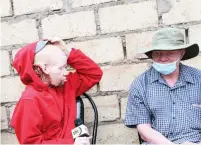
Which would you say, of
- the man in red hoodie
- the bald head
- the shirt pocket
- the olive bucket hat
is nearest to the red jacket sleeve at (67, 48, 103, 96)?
the man in red hoodie

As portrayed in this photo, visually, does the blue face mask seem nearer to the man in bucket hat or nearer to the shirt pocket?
the man in bucket hat

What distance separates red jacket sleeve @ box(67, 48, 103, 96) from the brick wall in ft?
0.95

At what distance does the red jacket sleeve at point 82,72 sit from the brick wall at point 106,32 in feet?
0.95

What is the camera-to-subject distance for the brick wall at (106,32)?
3.07 metres

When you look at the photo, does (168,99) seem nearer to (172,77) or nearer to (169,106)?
(169,106)

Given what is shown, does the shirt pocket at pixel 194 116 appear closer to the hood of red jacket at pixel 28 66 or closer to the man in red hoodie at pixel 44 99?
the man in red hoodie at pixel 44 99

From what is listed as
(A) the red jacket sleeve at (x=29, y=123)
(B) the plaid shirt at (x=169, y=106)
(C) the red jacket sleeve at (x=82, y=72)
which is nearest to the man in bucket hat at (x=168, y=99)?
(B) the plaid shirt at (x=169, y=106)

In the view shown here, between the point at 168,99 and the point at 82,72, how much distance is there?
22.8 inches

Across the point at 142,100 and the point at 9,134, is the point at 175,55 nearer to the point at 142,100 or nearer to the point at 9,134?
the point at 142,100

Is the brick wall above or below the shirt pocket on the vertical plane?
above

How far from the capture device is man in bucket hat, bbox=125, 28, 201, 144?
2645 millimetres

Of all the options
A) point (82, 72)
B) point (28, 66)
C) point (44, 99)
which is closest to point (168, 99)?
point (82, 72)

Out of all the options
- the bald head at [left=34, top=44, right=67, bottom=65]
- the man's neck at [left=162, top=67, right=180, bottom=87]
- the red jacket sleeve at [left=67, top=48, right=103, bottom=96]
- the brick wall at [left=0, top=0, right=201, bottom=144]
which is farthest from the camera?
the brick wall at [left=0, top=0, right=201, bottom=144]

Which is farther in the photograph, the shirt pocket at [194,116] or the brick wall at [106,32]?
the brick wall at [106,32]
